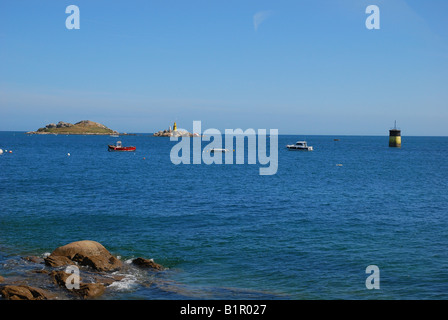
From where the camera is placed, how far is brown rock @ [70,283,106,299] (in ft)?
68.9

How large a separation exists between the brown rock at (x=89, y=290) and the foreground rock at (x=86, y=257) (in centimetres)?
398

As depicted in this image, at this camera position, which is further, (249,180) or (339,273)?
Result: (249,180)

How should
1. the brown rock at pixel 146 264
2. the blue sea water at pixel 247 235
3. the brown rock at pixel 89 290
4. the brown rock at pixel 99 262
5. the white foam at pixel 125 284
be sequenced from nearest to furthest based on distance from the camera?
the brown rock at pixel 89 290
the white foam at pixel 125 284
the blue sea water at pixel 247 235
the brown rock at pixel 99 262
the brown rock at pixel 146 264

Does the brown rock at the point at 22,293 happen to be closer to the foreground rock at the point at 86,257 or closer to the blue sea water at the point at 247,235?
the blue sea water at the point at 247,235

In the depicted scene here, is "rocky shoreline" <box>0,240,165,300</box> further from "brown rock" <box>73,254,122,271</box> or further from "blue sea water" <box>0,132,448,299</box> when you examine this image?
"blue sea water" <box>0,132,448,299</box>

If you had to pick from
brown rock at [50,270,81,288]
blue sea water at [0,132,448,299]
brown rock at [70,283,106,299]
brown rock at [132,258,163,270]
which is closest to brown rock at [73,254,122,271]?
brown rock at [132,258,163,270]

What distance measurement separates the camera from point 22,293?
1988 cm

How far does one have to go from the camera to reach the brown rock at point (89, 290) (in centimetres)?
2100

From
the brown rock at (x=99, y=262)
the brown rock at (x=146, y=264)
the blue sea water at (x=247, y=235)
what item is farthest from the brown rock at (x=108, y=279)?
the brown rock at (x=146, y=264)

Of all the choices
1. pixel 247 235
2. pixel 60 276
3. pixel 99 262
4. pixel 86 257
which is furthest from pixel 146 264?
pixel 247 235

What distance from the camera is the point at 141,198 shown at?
181 feet
